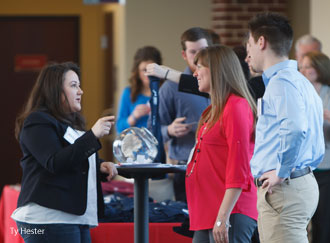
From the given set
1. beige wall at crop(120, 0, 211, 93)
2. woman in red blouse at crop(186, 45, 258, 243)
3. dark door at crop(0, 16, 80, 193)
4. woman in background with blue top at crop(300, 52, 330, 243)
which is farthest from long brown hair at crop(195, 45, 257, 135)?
dark door at crop(0, 16, 80, 193)

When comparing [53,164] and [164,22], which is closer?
[53,164]

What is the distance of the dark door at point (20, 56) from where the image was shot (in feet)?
33.7

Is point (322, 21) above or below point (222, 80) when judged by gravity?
above

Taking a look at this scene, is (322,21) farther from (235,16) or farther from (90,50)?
(90,50)

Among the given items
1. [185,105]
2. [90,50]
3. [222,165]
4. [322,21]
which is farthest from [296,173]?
[90,50]

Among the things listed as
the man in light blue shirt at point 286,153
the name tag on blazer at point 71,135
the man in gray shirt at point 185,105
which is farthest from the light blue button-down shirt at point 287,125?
the man in gray shirt at point 185,105

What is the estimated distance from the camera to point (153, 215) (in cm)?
453

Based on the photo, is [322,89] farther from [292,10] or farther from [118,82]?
[118,82]

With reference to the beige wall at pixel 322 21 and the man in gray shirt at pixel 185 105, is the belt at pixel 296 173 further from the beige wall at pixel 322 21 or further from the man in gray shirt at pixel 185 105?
the beige wall at pixel 322 21

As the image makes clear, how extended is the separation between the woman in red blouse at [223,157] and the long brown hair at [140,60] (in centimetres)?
253

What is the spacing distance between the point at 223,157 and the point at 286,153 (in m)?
0.42

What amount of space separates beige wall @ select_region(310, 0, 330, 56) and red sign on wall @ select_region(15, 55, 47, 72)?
4.85 m

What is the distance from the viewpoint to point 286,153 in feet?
10.1

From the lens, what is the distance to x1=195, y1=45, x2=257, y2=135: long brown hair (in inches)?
136
